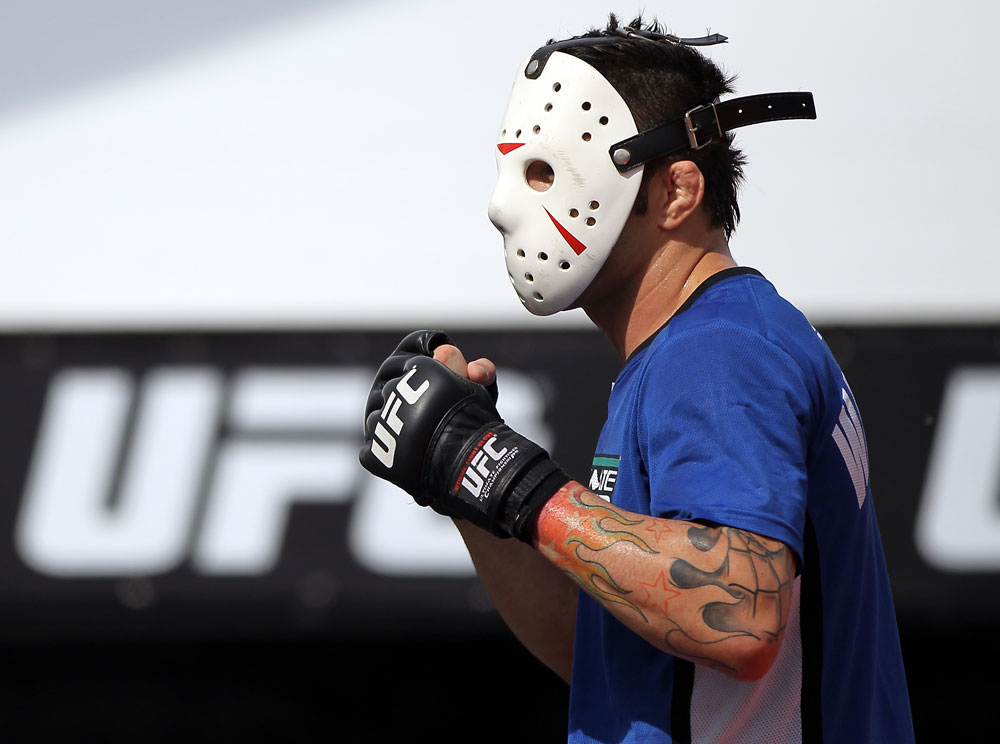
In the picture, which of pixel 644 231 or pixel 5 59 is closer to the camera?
pixel 644 231

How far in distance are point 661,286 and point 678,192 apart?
0.15m

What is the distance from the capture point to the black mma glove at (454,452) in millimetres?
1383

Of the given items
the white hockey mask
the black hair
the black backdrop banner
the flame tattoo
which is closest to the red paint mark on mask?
the white hockey mask

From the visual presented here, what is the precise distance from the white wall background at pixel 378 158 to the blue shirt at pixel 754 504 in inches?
73.0

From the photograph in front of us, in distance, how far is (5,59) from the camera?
3420mm

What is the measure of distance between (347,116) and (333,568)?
4.66ft

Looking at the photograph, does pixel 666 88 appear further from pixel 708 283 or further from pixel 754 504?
pixel 754 504

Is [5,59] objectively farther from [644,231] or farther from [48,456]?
[644,231]

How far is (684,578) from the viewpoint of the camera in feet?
4.08

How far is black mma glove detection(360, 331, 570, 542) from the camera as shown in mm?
1383

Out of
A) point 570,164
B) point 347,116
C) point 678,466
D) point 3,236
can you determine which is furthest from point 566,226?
point 3,236

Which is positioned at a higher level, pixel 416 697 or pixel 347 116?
pixel 347 116

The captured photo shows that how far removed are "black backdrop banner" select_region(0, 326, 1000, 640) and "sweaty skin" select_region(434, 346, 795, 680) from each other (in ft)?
Result: 6.00

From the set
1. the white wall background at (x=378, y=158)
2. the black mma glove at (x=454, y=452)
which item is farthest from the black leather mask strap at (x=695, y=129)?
the white wall background at (x=378, y=158)
